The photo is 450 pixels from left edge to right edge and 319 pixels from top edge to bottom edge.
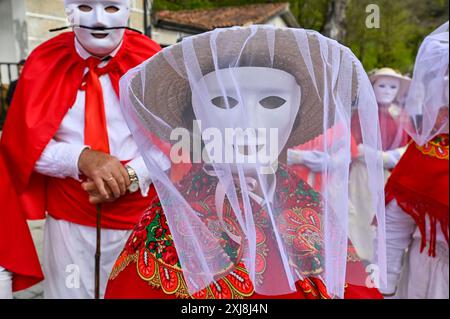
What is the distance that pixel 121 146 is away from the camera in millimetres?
1688

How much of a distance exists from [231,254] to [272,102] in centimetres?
36

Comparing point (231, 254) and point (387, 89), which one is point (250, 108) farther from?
point (387, 89)

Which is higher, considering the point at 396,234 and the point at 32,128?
the point at 32,128

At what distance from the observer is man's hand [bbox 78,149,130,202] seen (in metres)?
1.52

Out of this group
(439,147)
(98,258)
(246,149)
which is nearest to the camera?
(246,149)

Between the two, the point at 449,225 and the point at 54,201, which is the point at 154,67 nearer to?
the point at 54,201

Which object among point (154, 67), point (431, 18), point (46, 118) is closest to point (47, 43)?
point (46, 118)

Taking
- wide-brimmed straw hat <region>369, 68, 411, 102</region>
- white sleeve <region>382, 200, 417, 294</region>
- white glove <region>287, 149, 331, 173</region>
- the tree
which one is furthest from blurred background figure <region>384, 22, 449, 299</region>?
wide-brimmed straw hat <region>369, 68, 411, 102</region>

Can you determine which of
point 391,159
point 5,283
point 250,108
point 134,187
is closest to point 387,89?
point 391,159

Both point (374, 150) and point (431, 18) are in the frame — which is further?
point (431, 18)

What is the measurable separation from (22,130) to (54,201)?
10.7 inches

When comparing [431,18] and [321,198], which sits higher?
[431,18]

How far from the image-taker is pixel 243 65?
1.08m

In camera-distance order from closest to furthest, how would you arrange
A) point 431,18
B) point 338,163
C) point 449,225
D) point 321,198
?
point 338,163 < point 321,198 < point 449,225 < point 431,18
